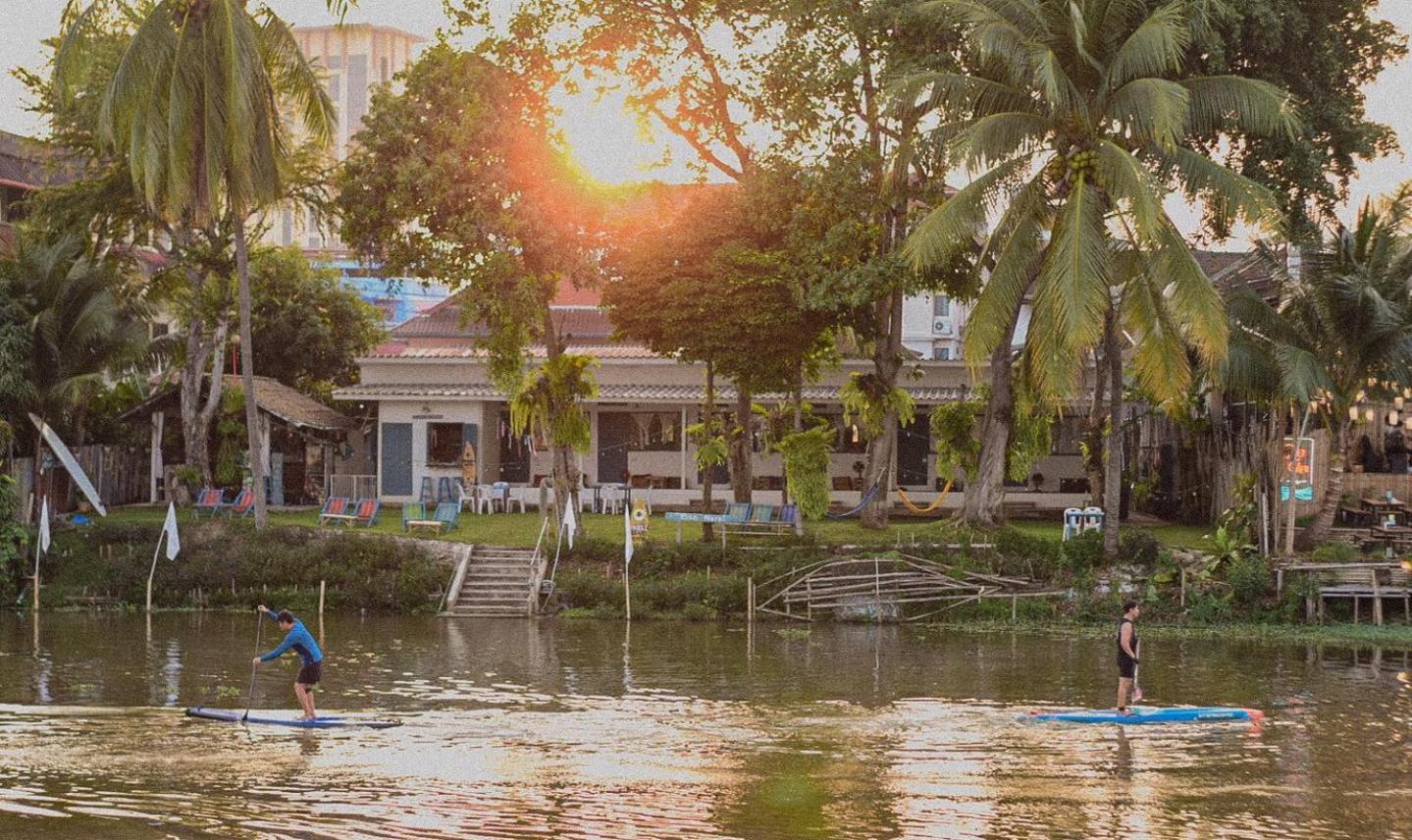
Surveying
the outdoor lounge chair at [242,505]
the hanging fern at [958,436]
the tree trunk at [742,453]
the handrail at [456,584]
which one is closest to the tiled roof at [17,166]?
the outdoor lounge chair at [242,505]

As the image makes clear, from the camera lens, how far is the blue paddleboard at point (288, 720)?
2186 cm

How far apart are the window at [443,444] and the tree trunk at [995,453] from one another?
15279mm

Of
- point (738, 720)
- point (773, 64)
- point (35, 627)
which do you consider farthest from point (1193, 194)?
point (35, 627)

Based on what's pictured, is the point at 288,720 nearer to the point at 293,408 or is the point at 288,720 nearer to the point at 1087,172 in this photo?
the point at 1087,172

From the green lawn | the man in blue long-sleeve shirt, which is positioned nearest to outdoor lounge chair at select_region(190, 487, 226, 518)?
the green lawn

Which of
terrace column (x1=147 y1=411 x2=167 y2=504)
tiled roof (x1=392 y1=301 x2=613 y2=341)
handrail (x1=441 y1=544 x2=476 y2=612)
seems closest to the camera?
handrail (x1=441 y1=544 x2=476 y2=612)

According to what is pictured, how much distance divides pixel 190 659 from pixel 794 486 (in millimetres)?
13675

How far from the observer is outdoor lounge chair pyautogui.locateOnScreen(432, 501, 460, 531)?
39.1 meters

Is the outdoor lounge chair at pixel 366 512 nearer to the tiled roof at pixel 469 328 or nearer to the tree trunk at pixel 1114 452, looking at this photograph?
the tiled roof at pixel 469 328

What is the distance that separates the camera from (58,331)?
40938 millimetres

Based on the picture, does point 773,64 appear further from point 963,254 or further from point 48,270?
point 48,270

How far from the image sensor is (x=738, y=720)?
892 inches

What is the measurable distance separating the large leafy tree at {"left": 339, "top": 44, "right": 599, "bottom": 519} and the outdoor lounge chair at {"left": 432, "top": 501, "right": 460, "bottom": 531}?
7.75ft

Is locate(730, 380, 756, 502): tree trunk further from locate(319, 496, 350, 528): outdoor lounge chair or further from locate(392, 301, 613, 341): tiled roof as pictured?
Answer: locate(392, 301, 613, 341): tiled roof
